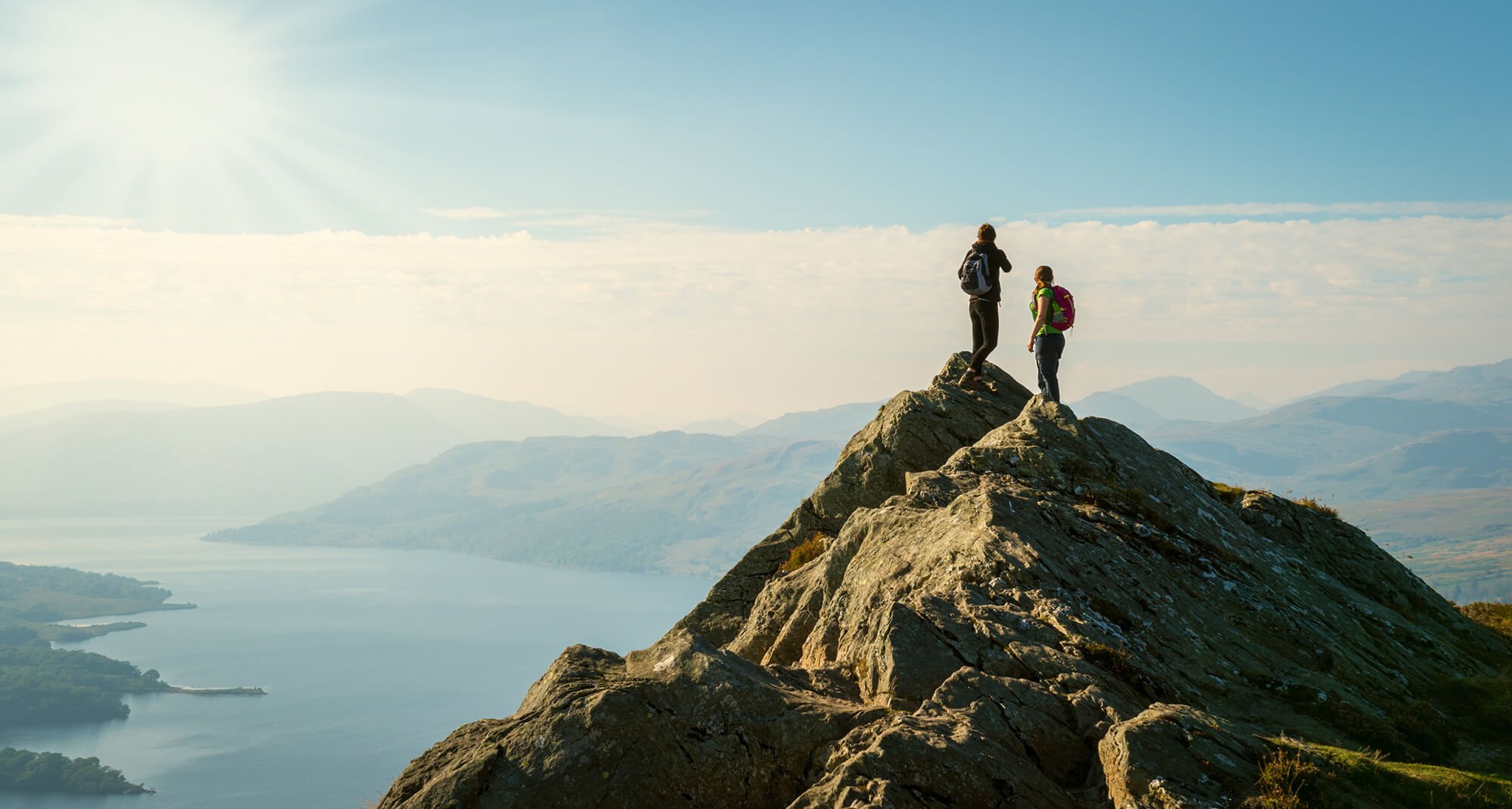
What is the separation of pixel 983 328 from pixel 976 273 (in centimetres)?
201

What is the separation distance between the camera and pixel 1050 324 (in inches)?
993

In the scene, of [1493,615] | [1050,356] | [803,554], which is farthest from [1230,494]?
[803,554]

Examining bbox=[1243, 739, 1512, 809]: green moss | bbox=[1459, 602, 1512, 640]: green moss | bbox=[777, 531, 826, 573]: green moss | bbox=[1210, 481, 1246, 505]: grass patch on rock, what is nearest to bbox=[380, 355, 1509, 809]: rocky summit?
bbox=[777, 531, 826, 573]: green moss

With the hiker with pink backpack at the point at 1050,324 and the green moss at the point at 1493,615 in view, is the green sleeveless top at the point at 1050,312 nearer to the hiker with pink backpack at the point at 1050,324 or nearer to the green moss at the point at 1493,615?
the hiker with pink backpack at the point at 1050,324

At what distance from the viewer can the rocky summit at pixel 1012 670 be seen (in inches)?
443

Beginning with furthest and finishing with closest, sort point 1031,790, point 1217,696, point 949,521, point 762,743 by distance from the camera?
point 949,521, point 1217,696, point 762,743, point 1031,790

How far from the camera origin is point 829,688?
14.3 m

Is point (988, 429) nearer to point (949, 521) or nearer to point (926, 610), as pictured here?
point (949, 521)

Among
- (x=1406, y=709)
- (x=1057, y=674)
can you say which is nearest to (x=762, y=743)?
(x=1057, y=674)

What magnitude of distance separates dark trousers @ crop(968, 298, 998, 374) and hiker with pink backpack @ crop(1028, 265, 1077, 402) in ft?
5.16

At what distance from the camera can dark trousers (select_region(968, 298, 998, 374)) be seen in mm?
26798

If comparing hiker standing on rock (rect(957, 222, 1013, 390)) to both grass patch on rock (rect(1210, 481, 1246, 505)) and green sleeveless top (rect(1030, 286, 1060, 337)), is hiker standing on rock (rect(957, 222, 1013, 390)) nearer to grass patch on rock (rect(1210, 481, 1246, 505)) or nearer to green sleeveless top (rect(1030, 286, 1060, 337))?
green sleeveless top (rect(1030, 286, 1060, 337))

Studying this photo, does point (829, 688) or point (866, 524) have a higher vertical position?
point (866, 524)

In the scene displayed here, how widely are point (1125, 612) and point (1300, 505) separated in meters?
14.6
